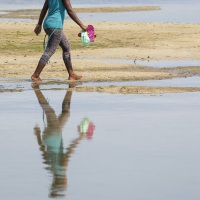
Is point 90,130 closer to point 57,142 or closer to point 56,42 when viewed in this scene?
point 57,142

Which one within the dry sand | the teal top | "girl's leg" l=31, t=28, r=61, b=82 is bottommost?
the dry sand

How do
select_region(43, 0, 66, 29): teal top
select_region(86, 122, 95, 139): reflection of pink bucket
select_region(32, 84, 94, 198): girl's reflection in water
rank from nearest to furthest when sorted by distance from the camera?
select_region(32, 84, 94, 198): girl's reflection in water → select_region(86, 122, 95, 139): reflection of pink bucket → select_region(43, 0, 66, 29): teal top

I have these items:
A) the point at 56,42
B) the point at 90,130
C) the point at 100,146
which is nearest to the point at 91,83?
the point at 56,42

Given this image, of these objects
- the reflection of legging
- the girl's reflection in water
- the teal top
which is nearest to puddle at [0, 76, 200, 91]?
the reflection of legging

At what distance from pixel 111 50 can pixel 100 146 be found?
14245mm

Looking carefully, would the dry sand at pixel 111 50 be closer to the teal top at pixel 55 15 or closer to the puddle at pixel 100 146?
the teal top at pixel 55 15

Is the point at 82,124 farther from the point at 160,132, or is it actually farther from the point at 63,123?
the point at 160,132

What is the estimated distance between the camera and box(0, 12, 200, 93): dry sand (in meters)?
19.5

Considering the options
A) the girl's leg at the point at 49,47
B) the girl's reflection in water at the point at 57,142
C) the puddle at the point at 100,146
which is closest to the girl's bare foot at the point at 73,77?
the girl's leg at the point at 49,47

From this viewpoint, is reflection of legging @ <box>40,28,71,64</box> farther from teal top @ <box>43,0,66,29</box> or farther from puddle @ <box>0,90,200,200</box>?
puddle @ <box>0,90,200,200</box>

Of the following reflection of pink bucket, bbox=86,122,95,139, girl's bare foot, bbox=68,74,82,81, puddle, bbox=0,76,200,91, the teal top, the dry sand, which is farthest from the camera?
the dry sand

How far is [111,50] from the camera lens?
25062mm

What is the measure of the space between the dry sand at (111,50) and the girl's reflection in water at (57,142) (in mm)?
4633

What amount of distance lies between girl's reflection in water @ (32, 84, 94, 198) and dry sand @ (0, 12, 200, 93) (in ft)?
15.2
